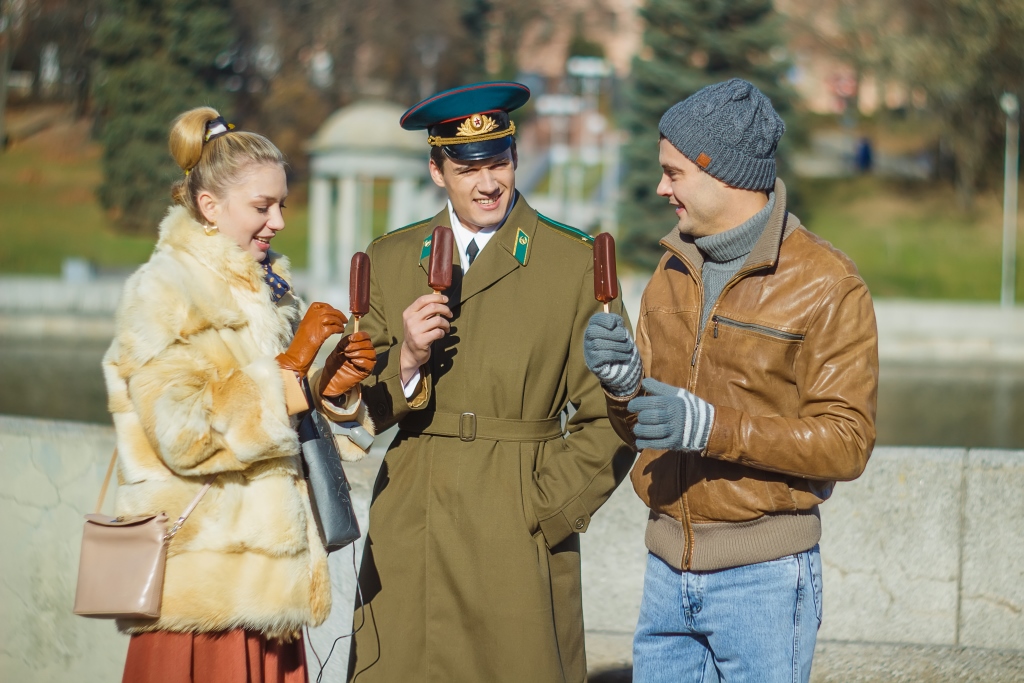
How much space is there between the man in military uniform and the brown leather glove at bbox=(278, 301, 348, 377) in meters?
0.26

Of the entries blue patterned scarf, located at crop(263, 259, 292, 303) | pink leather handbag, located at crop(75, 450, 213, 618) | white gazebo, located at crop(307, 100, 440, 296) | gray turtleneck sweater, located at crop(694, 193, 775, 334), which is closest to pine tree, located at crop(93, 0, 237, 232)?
white gazebo, located at crop(307, 100, 440, 296)

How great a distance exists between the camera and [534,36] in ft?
164

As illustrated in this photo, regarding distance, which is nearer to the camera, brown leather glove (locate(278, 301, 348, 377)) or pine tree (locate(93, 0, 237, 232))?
brown leather glove (locate(278, 301, 348, 377))

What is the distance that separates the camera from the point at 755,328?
10.0 feet

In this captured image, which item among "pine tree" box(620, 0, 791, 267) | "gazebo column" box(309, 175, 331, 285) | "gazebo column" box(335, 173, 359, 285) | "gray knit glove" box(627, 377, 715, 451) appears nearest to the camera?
"gray knit glove" box(627, 377, 715, 451)

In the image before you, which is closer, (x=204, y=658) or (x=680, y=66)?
(x=204, y=658)

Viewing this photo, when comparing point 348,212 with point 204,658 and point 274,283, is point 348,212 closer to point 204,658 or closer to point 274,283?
point 274,283

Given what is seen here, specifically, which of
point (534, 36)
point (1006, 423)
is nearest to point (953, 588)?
point (1006, 423)

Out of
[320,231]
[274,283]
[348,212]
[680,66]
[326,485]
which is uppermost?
[680,66]

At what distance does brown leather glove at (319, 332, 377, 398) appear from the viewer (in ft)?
10.4

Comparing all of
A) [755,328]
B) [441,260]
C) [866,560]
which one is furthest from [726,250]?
[866,560]

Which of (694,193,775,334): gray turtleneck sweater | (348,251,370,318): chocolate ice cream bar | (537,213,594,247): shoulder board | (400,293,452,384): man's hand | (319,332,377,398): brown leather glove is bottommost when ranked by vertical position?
(319,332,377,398): brown leather glove

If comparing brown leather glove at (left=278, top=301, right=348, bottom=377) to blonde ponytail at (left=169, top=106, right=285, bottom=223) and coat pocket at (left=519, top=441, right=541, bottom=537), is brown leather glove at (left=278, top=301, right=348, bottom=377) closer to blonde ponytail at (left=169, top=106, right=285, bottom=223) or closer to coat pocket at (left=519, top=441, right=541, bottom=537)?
blonde ponytail at (left=169, top=106, right=285, bottom=223)

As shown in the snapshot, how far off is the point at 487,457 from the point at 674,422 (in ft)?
2.55
